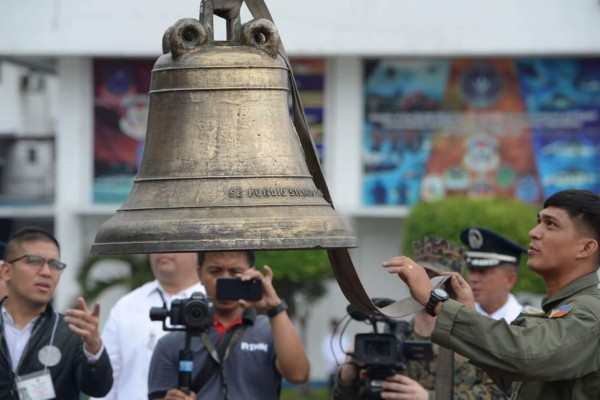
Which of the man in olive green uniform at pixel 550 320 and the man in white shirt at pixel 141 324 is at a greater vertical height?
the man in olive green uniform at pixel 550 320

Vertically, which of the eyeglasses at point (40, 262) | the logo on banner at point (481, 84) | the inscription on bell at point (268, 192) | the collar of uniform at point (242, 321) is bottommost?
the collar of uniform at point (242, 321)

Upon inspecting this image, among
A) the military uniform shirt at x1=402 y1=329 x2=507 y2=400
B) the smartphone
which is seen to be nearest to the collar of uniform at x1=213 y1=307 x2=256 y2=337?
the smartphone

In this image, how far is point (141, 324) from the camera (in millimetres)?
8156

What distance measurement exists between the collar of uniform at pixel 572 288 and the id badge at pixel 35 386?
283 centimetres

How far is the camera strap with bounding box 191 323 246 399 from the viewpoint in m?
6.81

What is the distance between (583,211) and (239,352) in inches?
81.4

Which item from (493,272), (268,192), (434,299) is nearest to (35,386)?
(493,272)

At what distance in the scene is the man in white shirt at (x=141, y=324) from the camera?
8.05 meters

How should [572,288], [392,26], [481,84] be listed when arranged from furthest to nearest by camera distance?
[481,84]
[392,26]
[572,288]

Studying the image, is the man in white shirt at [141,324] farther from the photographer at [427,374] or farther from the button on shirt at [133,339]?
the photographer at [427,374]

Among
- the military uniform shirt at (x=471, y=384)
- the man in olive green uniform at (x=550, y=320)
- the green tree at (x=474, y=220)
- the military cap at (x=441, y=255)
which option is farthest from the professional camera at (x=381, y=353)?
the green tree at (x=474, y=220)

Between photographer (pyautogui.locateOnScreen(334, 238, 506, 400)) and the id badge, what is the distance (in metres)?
1.40

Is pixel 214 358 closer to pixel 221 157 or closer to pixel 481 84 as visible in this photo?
pixel 221 157

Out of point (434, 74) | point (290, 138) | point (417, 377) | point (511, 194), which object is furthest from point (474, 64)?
point (290, 138)
